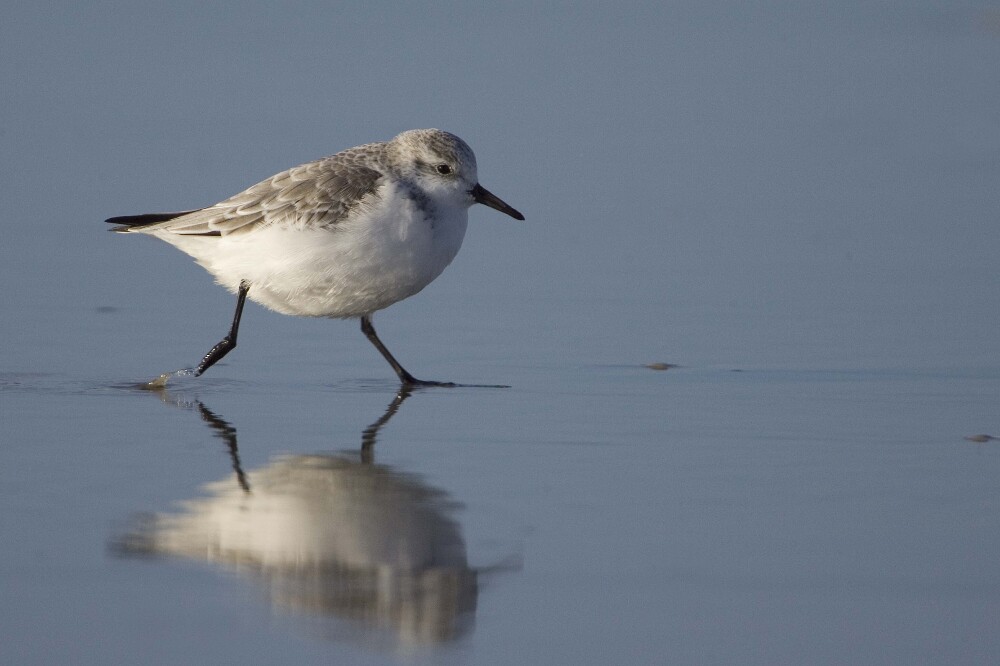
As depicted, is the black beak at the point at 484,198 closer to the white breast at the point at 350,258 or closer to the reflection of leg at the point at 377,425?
the white breast at the point at 350,258

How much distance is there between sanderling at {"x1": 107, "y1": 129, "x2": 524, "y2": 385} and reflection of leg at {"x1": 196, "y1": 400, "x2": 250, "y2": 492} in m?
0.68

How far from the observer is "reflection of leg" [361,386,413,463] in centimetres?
559

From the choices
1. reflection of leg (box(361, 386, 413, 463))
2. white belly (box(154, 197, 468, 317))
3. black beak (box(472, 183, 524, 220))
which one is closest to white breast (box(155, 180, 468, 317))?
white belly (box(154, 197, 468, 317))

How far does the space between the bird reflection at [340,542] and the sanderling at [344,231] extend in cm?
149

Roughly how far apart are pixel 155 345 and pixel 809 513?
3.67 metres

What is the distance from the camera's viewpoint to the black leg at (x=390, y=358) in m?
6.84

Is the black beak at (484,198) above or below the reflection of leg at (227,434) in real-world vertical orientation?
above

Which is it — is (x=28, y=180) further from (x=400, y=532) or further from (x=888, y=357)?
(x=400, y=532)

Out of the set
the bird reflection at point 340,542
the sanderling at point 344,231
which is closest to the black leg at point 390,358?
the sanderling at point 344,231

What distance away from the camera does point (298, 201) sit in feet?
22.8

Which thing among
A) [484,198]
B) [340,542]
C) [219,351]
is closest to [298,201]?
[219,351]

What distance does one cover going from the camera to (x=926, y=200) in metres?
10.4

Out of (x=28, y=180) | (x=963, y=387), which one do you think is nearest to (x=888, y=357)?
(x=963, y=387)

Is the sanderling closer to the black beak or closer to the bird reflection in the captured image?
the black beak
